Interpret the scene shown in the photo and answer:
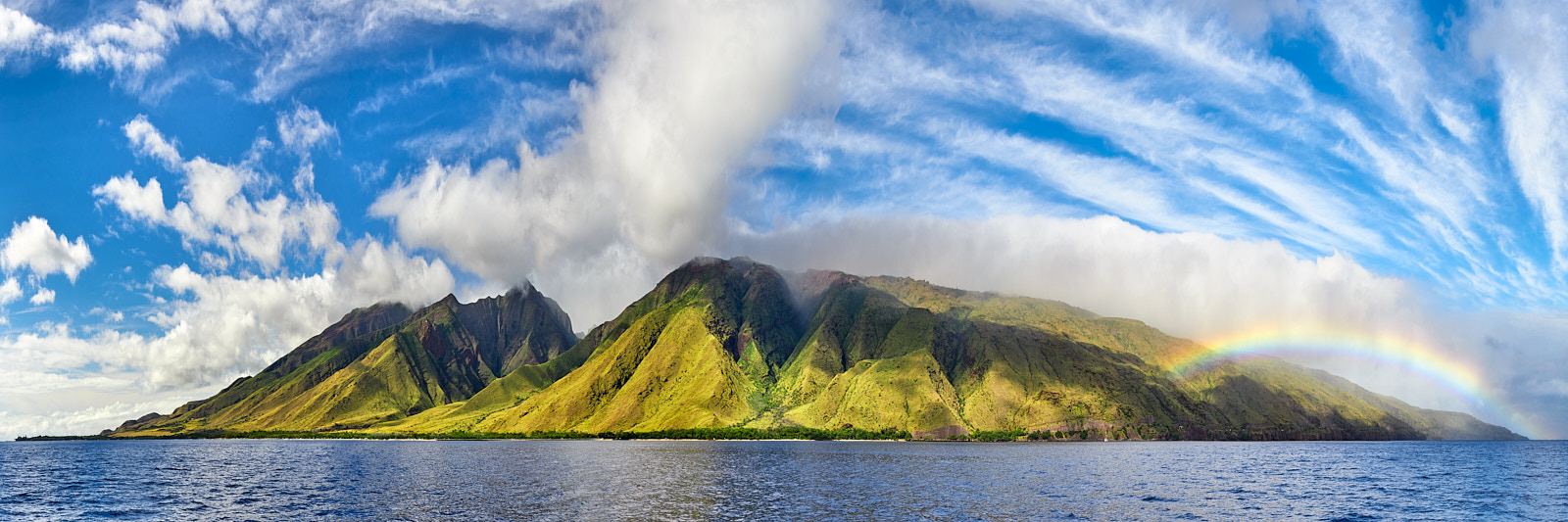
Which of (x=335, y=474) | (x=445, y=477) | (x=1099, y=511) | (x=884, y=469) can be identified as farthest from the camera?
(x=884, y=469)

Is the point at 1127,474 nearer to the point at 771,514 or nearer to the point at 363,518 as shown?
the point at 771,514

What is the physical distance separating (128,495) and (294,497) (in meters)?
30.4

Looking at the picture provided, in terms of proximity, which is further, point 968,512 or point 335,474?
point 335,474

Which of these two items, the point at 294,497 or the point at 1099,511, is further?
the point at 294,497

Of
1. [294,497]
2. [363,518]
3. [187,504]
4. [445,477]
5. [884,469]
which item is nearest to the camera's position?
[363,518]

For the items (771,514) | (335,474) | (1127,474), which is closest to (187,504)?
Result: (335,474)

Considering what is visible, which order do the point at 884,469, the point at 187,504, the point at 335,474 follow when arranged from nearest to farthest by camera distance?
the point at 187,504 < the point at 335,474 < the point at 884,469

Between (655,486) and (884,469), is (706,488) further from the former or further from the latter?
(884,469)

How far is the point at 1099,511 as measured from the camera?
307 feet

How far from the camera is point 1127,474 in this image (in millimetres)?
157875

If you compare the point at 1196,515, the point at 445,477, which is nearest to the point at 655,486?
the point at 445,477

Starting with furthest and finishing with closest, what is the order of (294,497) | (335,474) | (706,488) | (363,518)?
(335,474)
(706,488)
(294,497)
(363,518)

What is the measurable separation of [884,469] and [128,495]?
139m

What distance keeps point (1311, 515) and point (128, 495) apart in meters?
170
